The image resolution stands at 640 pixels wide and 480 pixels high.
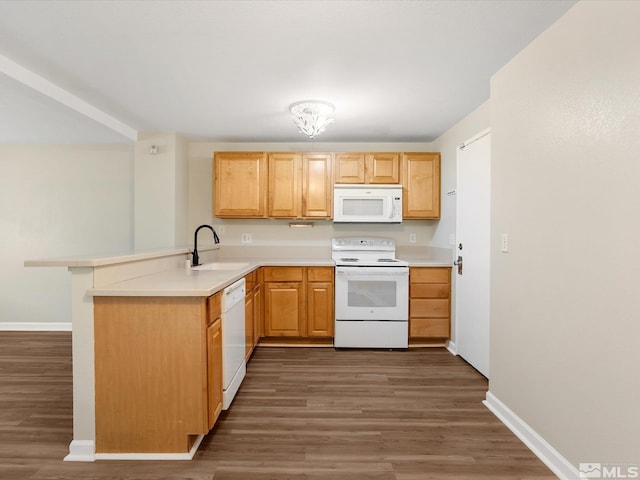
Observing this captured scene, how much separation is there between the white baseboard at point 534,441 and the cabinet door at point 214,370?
179cm

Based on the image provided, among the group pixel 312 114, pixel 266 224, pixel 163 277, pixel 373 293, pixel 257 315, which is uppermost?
pixel 312 114

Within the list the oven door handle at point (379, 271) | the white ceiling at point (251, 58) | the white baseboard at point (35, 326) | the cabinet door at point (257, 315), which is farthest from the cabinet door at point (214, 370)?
the white baseboard at point (35, 326)

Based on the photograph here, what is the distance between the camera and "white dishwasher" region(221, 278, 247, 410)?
2.13 m

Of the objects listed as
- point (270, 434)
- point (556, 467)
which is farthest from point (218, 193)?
point (556, 467)

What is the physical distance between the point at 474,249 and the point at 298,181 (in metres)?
2.02

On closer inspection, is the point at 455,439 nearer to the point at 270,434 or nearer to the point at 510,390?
the point at 510,390

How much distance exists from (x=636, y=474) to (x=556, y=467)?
0.47 meters

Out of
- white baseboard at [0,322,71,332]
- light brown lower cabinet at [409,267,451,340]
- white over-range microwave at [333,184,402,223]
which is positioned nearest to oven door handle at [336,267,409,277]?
light brown lower cabinet at [409,267,451,340]

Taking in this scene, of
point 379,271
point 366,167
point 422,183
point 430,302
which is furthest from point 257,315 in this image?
point 422,183

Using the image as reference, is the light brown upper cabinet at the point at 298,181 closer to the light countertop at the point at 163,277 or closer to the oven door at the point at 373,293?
the light countertop at the point at 163,277

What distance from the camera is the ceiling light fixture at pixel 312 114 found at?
9.54 feet

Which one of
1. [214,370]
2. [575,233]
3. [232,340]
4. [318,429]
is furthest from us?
[232,340]

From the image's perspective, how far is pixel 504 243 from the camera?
7.20 feet

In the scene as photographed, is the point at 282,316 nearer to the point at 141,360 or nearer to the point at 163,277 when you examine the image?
the point at 163,277
